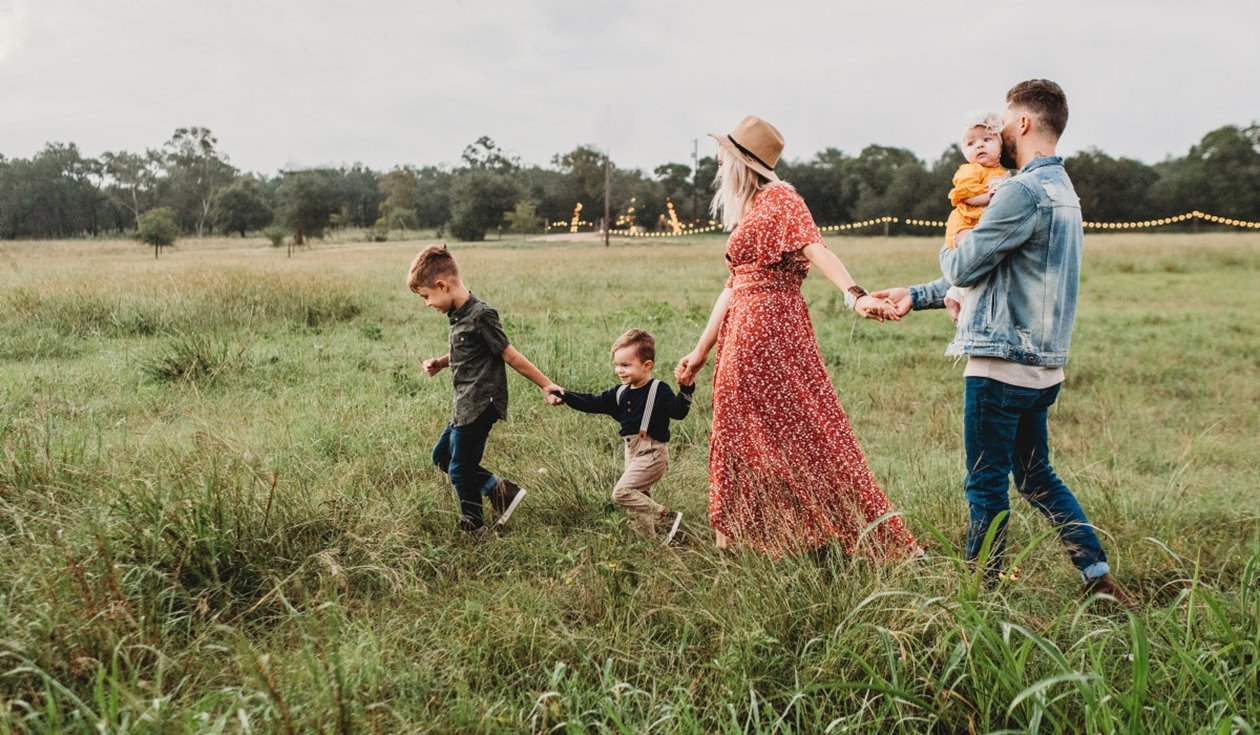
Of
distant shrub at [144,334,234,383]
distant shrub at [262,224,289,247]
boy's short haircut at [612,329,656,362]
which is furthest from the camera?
distant shrub at [262,224,289,247]

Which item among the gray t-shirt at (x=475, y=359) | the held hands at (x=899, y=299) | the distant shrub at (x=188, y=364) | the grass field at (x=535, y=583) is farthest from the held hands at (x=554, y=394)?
the distant shrub at (x=188, y=364)

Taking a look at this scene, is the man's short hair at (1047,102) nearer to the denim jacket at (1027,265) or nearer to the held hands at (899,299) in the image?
the denim jacket at (1027,265)

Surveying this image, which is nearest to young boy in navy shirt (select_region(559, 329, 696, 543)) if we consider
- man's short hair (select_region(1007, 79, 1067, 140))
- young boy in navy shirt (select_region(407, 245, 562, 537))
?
young boy in navy shirt (select_region(407, 245, 562, 537))

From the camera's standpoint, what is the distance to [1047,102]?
3141 mm

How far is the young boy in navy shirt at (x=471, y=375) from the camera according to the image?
3.98 metres

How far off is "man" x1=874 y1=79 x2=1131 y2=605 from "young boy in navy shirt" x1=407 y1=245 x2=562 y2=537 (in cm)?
195

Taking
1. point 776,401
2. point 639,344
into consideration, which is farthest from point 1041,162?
point 639,344

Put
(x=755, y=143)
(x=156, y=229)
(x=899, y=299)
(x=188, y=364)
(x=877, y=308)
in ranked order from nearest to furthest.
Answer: (x=877, y=308), (x=899, y=299), (x=755, y=143), (x=188, y=364), (x=156, y=229)

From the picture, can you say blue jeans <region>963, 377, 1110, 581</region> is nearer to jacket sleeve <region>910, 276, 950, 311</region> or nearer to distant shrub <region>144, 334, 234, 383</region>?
jacket sleeve <region>910, 276, 950, 311</region>

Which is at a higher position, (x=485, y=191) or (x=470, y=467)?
(x=485, y=191)

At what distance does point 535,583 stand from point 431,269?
1.65 meters

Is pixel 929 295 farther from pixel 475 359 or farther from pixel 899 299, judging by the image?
pixel 475 359

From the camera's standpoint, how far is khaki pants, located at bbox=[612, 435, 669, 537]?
13.0 ft

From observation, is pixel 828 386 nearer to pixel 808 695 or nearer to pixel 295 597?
pixel 808 695
